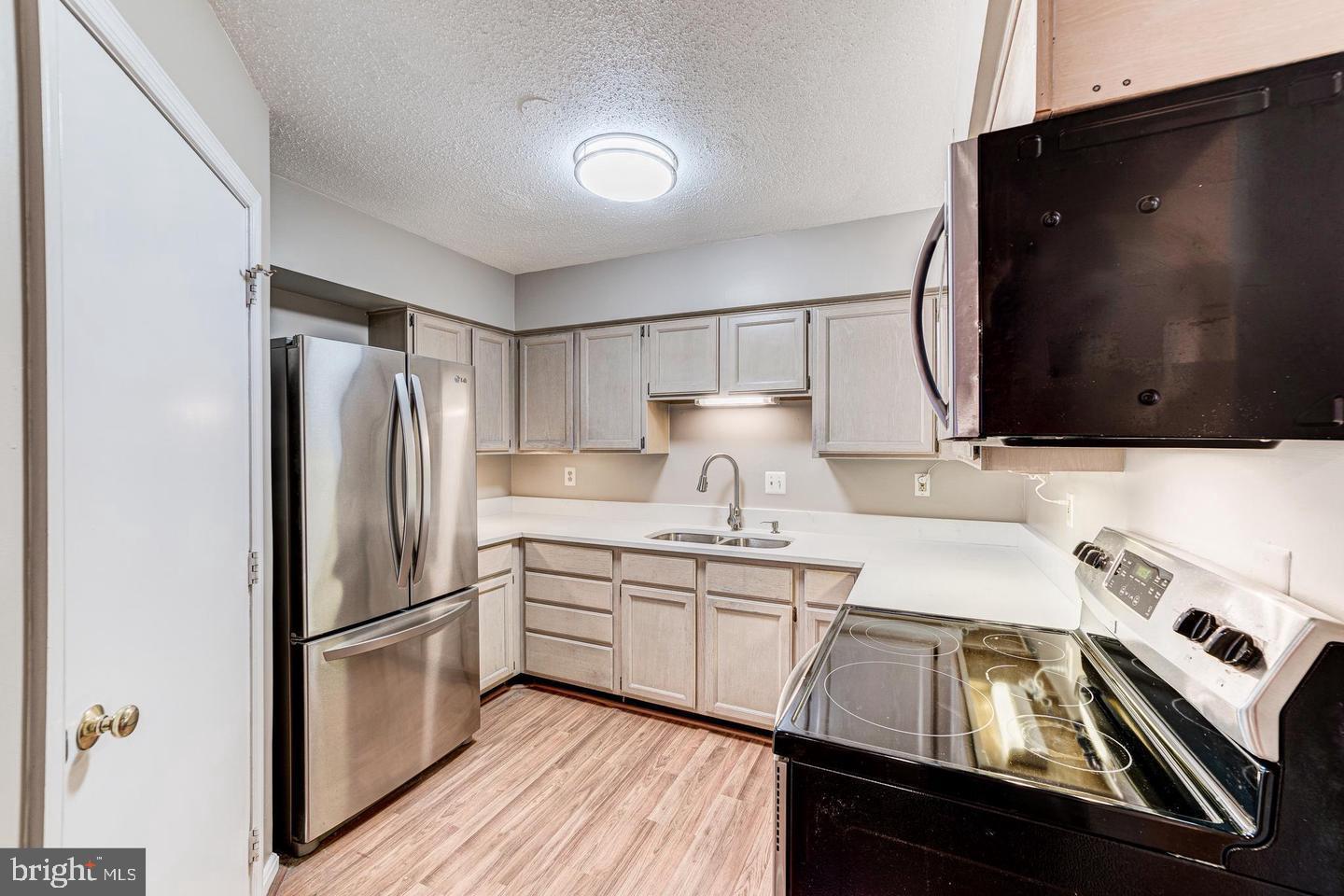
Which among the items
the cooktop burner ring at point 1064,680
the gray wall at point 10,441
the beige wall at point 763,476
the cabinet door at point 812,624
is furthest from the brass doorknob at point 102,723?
the beige wall at point 763,476

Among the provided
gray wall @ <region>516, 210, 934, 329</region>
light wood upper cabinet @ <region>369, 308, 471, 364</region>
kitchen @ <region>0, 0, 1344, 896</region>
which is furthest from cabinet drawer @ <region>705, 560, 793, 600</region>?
light wood upper cabinet @ <region>369, 308, 471, 364</region>

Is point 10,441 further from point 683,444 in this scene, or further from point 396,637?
point 683,444

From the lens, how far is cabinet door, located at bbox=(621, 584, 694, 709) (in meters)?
2.58

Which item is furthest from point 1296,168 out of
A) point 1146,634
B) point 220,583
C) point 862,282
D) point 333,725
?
point 333,725

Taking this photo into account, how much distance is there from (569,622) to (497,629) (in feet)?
1.19

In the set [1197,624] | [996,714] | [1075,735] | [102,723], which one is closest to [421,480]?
[102,723]

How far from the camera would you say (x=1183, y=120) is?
55 centimetres

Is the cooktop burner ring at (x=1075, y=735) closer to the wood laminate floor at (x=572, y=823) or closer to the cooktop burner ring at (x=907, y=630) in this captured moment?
the cooktop burner ring at (x=907, y=630)

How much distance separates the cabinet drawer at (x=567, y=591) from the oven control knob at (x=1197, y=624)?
7.42 feet

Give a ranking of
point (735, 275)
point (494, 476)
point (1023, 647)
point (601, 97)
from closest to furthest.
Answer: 1. point (1023, 647)
2. point (601, 97)
3. point (735, 275)
4. point (494, 476)

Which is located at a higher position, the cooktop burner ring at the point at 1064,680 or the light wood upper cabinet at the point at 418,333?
the light wood upper cabinet at the point at 418,333

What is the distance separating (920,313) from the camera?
778 mm

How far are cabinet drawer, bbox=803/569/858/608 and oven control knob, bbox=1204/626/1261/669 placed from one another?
1.53 m

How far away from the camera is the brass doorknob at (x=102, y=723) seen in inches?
33.1
